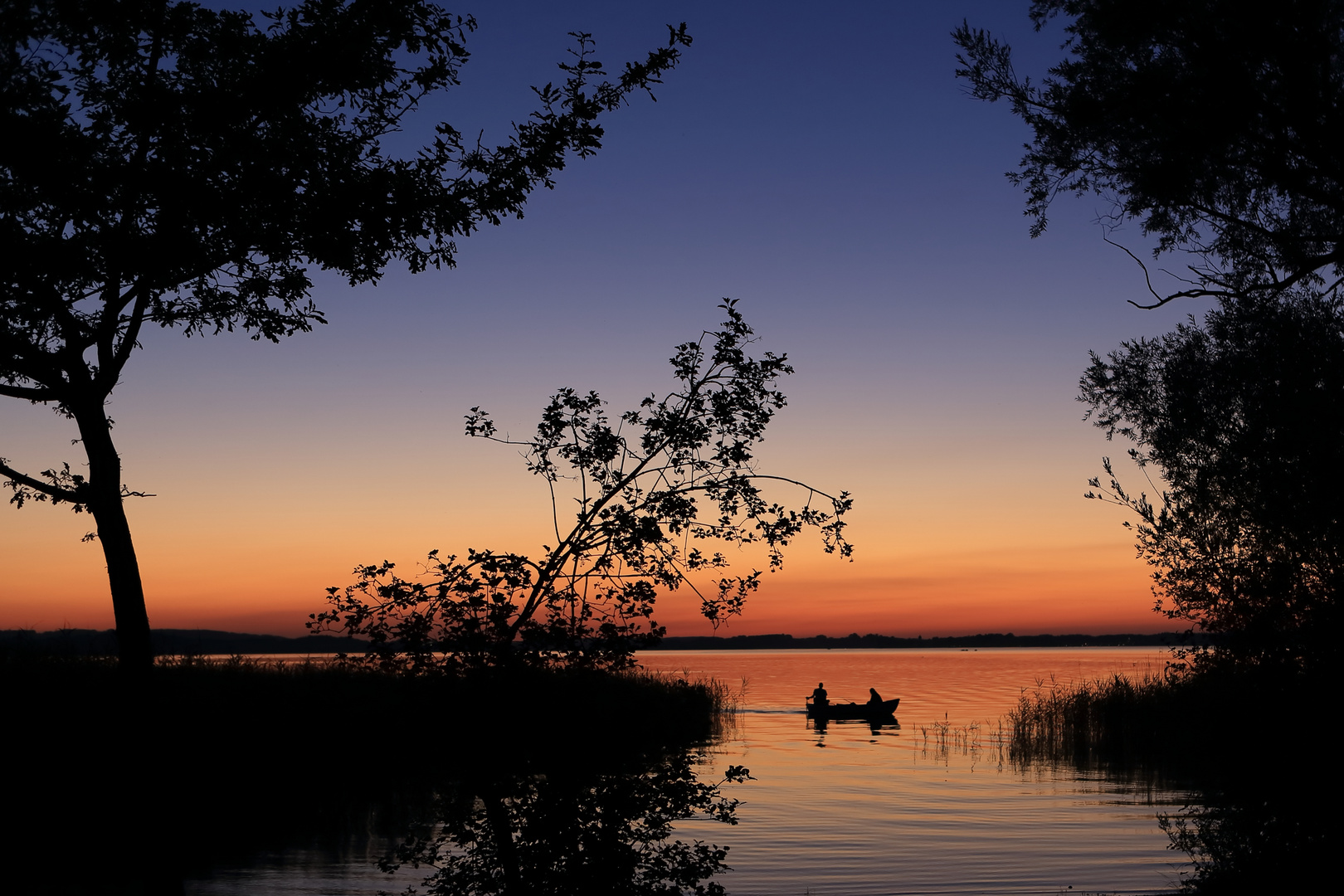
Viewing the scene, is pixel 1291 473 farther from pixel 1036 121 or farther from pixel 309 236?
pixel 309 236

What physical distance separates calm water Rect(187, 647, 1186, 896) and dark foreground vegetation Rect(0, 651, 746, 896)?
4.53 ft

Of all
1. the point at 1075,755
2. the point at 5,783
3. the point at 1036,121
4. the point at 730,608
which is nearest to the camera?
the point at 730,608

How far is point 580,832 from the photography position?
9.95 metres

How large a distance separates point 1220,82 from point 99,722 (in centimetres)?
2182

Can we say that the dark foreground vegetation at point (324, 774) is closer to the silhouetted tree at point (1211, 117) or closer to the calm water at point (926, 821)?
the calm water at point (926, 821)

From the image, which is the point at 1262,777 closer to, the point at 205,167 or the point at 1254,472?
the point at 1254,472

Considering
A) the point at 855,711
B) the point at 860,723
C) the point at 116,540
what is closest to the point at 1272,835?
the point at 116,540

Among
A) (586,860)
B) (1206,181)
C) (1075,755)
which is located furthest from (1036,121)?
(1075,755)

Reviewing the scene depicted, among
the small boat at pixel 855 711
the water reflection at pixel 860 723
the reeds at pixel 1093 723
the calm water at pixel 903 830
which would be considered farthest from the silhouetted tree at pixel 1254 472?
the small boat at pixel 855 711

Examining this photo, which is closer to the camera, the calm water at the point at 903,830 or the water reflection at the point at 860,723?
the calm water at the point at 903,830

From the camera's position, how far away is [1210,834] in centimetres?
1264

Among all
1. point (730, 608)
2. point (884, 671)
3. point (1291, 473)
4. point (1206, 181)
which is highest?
point (1206, 181)

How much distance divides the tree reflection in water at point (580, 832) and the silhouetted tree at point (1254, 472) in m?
6.26

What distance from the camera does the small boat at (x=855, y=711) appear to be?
172 feet
